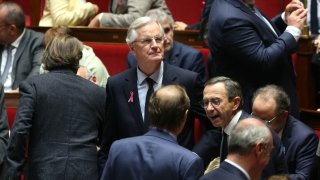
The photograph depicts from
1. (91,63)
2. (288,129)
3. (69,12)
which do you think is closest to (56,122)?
(288,129)

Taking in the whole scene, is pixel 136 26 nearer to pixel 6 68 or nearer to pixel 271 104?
pixel 271 104

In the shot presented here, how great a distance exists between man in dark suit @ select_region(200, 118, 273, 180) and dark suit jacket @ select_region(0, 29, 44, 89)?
80.1 inches

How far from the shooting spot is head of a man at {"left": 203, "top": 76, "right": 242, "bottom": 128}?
2.55 m

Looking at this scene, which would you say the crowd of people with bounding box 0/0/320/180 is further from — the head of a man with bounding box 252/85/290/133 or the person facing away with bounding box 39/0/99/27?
the person facing away with bounding box 39/0/99/27

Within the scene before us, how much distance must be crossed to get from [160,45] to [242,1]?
1.18ft

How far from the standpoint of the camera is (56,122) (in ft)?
8.99

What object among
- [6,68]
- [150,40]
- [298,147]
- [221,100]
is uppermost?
[150,40]

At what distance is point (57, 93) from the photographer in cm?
275

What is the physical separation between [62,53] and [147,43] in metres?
0.31

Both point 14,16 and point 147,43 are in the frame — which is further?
point 14,16

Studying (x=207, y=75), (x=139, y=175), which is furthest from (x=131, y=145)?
(x=207, y=75)

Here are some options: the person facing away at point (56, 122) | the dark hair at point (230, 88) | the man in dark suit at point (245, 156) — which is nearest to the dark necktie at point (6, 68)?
the person facing away at point (56, 122)

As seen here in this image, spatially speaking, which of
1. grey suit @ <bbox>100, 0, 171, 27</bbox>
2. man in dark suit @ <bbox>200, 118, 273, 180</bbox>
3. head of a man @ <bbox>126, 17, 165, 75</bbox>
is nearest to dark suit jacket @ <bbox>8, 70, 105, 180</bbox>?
head of a man @ <bbox>126, 17, 165, 75</bbox>

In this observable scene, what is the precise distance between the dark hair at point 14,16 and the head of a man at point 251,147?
2193mm
